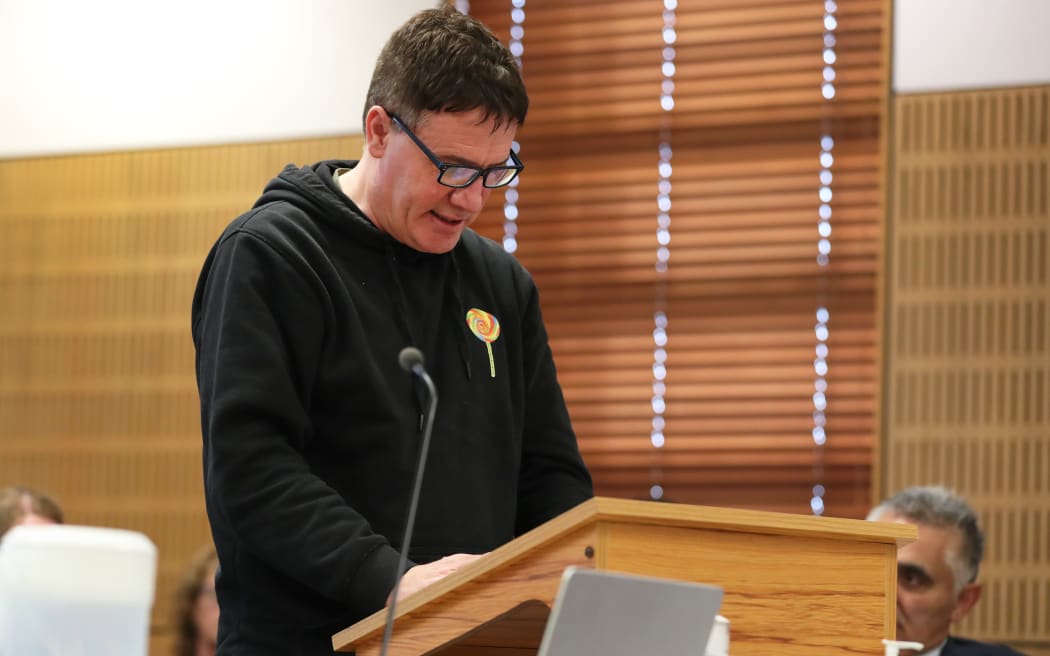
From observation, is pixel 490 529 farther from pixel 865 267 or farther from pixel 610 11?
pixel 610 11

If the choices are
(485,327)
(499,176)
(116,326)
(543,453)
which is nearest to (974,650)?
(543,453)

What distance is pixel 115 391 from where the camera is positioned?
5457mm

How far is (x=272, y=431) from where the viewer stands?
2.00 meters

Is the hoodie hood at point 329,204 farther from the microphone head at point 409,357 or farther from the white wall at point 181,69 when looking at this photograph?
the white wall at point 181,69

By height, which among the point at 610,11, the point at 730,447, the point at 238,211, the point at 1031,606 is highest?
the point at 610,11

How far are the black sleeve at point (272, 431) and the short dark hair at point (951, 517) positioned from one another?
2.24 m

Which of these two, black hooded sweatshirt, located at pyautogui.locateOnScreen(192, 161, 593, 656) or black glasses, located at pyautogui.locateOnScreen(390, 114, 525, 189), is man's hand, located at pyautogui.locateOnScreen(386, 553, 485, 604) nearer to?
black hooded sweatshirt, located at pyautogui.locateOnScreen(192, 161, 593, 656)

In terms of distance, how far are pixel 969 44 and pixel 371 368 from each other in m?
3.25

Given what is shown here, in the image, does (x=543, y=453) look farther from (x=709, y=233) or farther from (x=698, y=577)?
(x=709, y=233)

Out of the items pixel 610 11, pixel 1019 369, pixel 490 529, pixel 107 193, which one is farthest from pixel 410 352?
pixel 107 193

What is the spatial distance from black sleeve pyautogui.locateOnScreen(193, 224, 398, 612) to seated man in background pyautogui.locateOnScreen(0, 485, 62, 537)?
102 inches

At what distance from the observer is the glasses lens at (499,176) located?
7.43 ft

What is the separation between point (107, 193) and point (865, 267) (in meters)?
2.77

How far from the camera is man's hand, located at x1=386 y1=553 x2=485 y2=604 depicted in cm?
187
